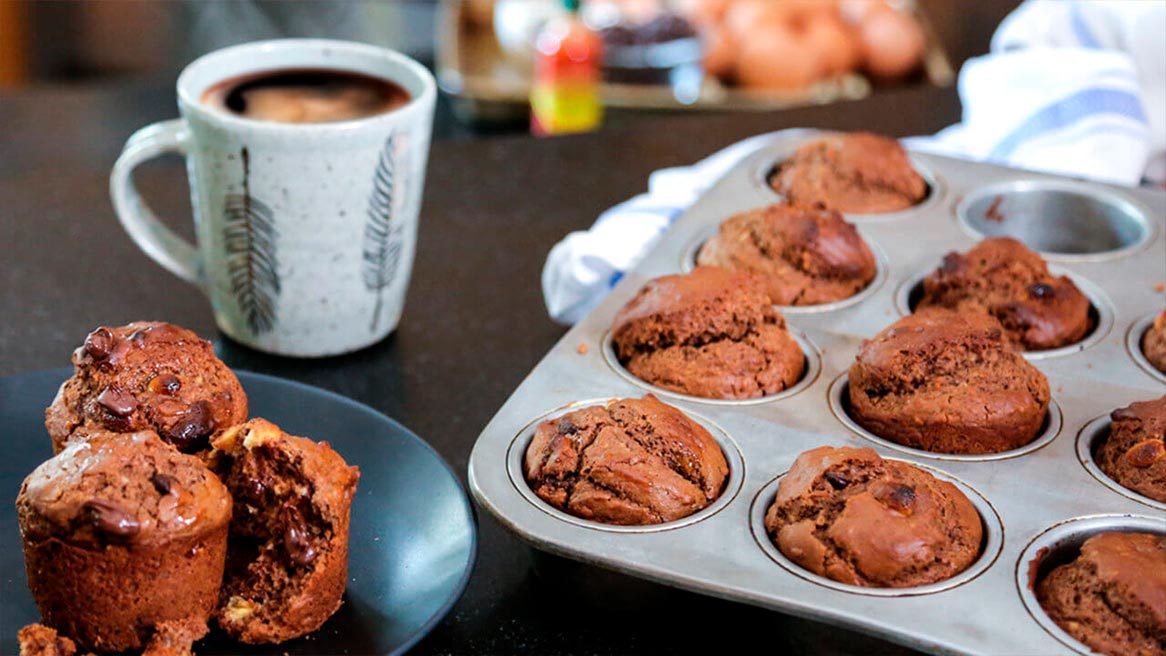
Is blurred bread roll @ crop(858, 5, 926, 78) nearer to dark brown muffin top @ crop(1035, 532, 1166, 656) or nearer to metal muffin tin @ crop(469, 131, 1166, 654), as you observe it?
metal muffin tin @ crop(469, 131, 1166, 654)

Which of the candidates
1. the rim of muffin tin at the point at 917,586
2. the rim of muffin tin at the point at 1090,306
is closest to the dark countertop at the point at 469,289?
the rim of muffin tin at the point at 917,586

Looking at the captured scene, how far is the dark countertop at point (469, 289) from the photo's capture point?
4.66 feet

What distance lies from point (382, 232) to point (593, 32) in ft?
8.05

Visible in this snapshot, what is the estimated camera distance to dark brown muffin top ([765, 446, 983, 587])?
1.32 meters

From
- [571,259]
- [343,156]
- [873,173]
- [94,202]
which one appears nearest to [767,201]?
[873,173]

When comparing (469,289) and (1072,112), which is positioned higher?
(1072,112)

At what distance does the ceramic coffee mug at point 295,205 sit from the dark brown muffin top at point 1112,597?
105 cm

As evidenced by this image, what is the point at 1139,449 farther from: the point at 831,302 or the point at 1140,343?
the point at 831,302

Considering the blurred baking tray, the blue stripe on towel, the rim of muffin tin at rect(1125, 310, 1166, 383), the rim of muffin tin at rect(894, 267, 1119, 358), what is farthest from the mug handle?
the blurred baking tray

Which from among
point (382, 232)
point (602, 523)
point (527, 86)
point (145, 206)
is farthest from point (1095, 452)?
point (527, 86)

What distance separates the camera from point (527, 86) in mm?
4191

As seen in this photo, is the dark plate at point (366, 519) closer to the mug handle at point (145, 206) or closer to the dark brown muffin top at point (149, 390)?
the dark brown muffin top at point (149, 390)

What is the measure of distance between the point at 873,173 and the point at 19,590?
4.75ft

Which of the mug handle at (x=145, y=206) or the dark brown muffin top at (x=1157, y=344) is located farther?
the mug handle at (x=145, y=206)
